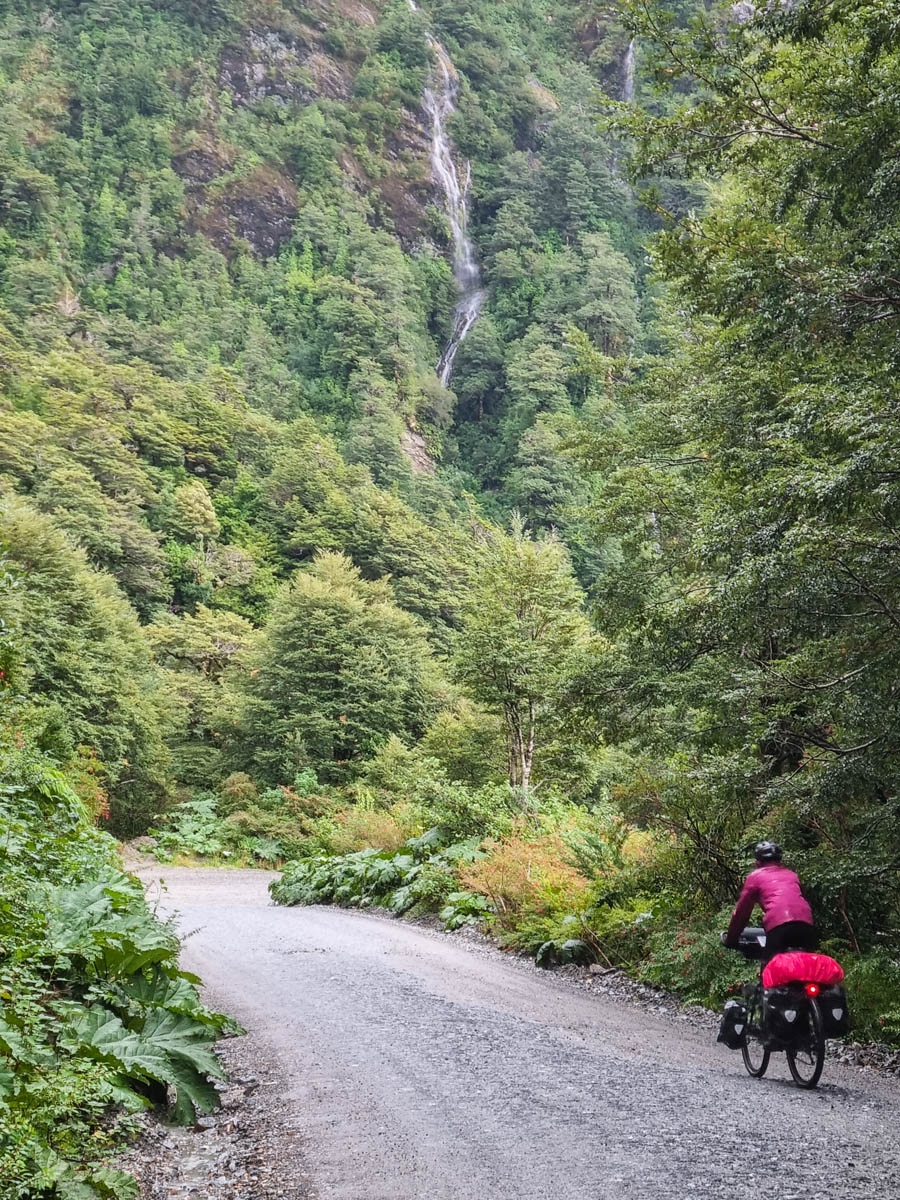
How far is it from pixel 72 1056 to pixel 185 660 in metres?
36.4

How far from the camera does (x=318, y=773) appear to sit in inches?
1288

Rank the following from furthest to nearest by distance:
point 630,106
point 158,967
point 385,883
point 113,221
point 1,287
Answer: point 113,221 → point 1,287 → point 385,883 → point 630,106 → point 158,967

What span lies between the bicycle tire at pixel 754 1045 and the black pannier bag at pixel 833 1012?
0.44m

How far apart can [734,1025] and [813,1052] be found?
1.99 feet

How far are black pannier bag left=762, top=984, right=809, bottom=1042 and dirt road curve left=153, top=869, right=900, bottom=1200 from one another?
12.1 inches

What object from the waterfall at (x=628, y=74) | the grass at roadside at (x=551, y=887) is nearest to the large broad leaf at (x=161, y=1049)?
the grass at roadside at (x=551, y=887)

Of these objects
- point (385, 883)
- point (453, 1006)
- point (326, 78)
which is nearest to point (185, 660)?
Answer: point (385, 883)

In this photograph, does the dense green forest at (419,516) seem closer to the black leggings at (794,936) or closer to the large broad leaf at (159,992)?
the large broad leaf at (159,992)

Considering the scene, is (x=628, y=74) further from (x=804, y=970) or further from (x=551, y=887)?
(x=804, y=970)

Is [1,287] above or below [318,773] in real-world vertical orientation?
above

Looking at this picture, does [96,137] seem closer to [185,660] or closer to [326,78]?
[326,78]

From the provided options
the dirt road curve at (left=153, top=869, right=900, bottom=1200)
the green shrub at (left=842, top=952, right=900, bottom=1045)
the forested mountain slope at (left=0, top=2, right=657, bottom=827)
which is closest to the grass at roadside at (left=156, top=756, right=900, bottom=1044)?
the green shrub at (left=842, top=952, right=900, bottom=1045)

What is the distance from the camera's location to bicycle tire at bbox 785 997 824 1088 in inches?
208

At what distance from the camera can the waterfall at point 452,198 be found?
87.8 metres
